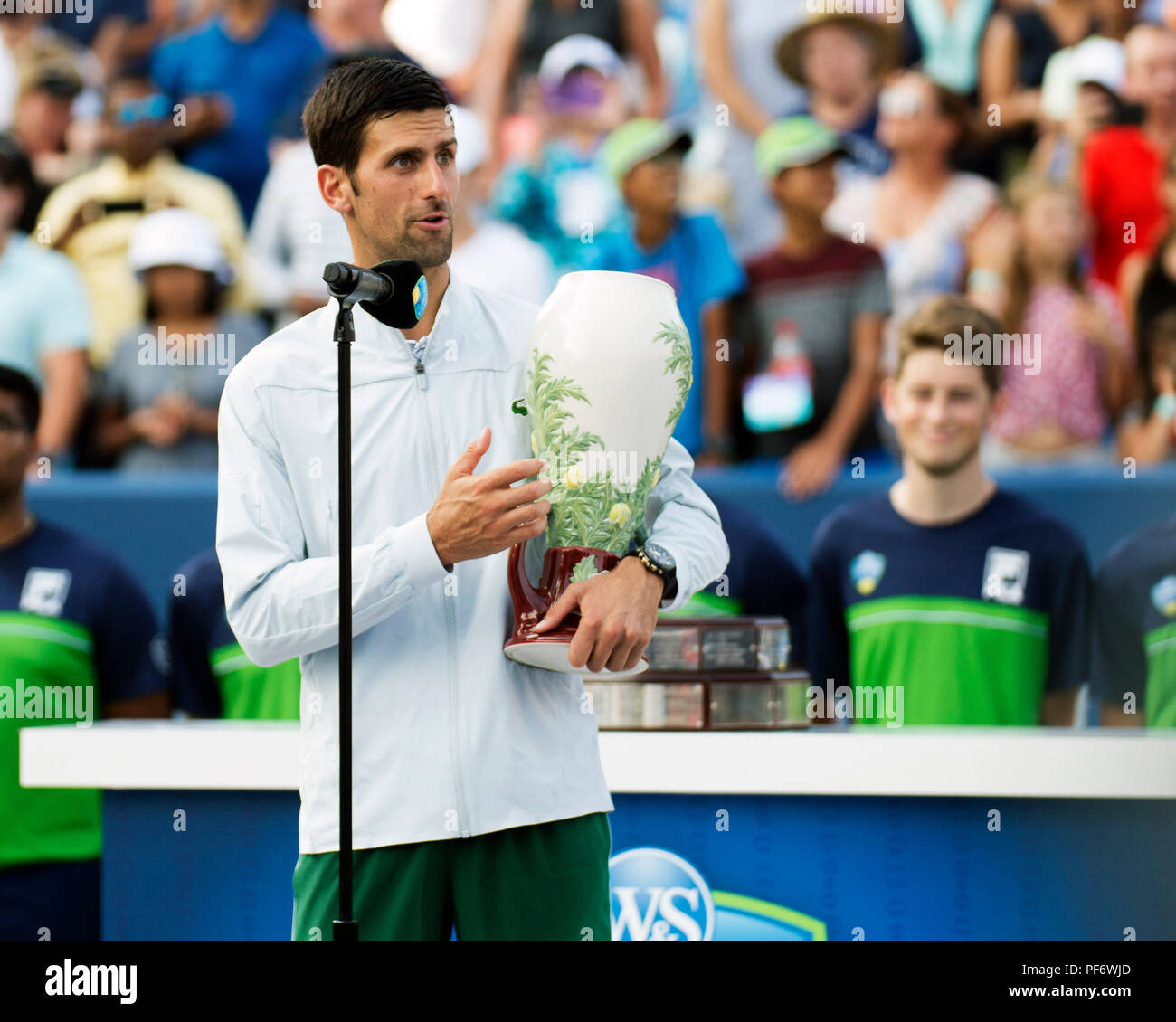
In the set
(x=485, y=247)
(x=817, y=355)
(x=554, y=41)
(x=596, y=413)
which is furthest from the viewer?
(x=554, y=41)

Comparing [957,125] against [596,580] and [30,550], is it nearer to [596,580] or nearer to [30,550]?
[30,550]

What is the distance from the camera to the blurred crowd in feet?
15.9

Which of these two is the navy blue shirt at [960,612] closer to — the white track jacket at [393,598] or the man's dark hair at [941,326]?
the man's dark hair at [941,326]

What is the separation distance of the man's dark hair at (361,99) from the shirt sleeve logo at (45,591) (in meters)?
2.19

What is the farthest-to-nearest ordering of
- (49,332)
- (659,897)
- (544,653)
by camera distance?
(49,332) → (659,897) → (544,653)

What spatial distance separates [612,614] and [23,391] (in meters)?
2.75

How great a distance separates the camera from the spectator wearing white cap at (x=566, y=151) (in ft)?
17.2

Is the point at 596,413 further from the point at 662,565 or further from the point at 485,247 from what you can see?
the point at 485,247

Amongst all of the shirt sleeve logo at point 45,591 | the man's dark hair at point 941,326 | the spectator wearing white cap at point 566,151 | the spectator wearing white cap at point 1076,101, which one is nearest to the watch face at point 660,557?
the man's dark hair at point 941,326

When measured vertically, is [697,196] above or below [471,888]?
above

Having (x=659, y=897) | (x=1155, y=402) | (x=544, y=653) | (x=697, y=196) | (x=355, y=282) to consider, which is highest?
(x=697, y=196)

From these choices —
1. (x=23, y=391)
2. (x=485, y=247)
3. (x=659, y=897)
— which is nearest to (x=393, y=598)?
(x=659, y=897)

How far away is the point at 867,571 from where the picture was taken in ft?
13.5

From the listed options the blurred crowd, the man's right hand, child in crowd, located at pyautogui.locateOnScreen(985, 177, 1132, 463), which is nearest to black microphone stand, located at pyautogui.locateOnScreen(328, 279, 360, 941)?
the man's right hand
